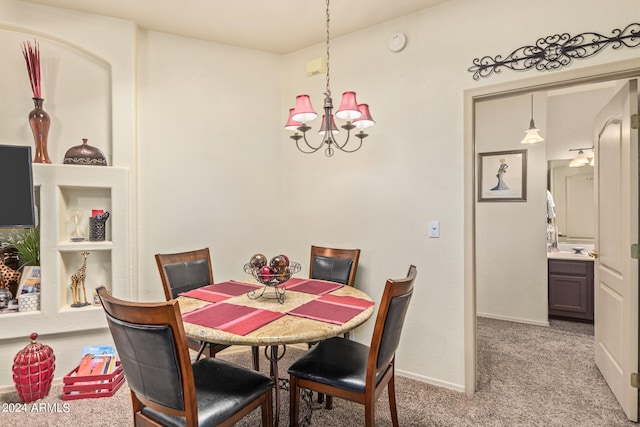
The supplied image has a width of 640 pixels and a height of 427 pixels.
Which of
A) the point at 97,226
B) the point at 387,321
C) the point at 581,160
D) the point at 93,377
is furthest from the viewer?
the point at 581,160

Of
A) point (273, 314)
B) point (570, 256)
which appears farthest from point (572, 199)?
point (273, 314)

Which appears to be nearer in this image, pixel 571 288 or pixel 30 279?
pixel 30 279

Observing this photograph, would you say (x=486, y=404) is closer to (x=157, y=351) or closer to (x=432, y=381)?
(x=432, y=381)

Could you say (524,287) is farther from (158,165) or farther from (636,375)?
(158,165)

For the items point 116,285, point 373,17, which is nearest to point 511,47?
point 373,17

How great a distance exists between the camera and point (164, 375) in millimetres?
1279

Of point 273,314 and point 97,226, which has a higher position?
point 97,226

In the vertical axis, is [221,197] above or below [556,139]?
below

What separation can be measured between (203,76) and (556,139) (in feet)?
13.7

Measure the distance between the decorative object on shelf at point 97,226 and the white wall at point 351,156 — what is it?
0.25 meters

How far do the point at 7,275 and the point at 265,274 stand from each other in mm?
2023

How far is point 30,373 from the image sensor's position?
2268 millimetres

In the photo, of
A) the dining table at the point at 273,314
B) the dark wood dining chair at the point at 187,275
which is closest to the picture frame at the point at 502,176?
the dining table at the point at 273,314

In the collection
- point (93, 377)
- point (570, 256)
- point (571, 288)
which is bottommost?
point (93, 377)
